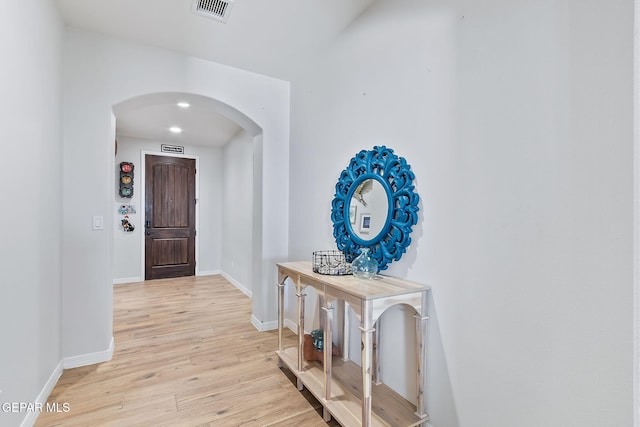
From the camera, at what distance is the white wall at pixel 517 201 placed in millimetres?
1006

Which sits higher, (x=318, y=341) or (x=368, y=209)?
(x=368, y=209)

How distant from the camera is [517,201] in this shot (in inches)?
49.5

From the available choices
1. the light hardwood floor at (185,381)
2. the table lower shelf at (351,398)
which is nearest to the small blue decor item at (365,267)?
the table lower shelf at (351,398)

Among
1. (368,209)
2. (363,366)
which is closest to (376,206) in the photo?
(368,209)

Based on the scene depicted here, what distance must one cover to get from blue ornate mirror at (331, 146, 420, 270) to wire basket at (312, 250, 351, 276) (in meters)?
0.07

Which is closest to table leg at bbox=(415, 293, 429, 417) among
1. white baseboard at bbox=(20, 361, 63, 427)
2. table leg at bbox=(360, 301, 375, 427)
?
table leg at bbox=(360, 301, 375, 427)

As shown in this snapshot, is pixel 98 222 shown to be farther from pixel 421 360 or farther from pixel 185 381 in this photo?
pixel 421 360

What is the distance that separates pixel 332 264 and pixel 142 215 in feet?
15.2

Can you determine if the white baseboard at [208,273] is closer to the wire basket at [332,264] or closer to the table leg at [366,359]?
the wire basket at [332,264]

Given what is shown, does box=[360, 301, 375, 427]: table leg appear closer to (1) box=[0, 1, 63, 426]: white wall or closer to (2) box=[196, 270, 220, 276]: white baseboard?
(1) box=[0, 1, 63, 426]: white wall

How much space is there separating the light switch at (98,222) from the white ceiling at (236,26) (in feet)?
3.18

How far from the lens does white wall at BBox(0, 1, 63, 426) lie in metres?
1.40

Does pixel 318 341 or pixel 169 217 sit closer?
pixel 318 341

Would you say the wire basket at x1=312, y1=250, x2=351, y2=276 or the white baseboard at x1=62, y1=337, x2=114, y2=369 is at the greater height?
the wire basket at x1=312, y1=250, x2=351, y2=276
